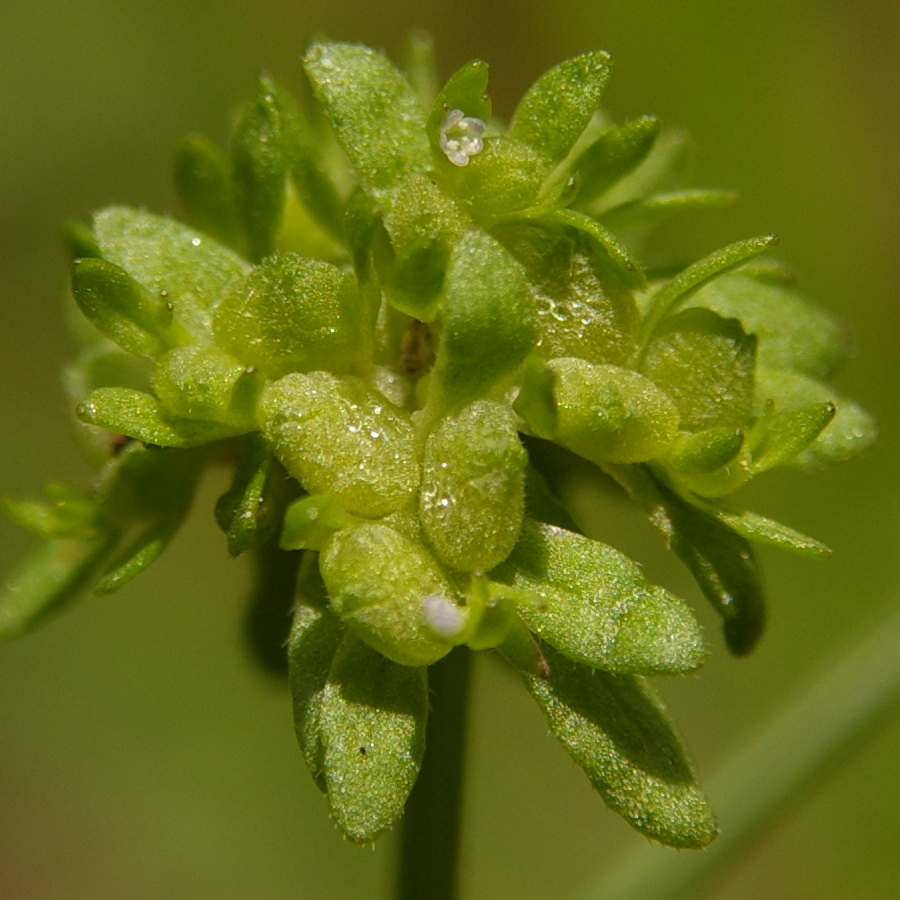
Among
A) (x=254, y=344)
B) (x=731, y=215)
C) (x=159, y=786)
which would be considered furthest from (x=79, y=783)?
(x=254, y=344)

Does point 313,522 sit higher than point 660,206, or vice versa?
point 660,206

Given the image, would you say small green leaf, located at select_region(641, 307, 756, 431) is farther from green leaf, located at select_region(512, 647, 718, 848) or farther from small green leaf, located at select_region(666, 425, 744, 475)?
green leaf, located at select_region(512, 647, 718, 848)

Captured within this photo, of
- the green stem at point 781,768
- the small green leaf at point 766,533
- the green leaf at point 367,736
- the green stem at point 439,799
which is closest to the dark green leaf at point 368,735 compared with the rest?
the green leaf at point 367,736

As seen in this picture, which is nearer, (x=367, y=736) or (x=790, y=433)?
(x=367, y=736)

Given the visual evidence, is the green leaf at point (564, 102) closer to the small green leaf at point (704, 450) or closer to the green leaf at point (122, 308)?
the small green leaf at point (704, 450)

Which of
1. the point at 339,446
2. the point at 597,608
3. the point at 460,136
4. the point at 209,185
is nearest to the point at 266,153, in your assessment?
the point at 209,185

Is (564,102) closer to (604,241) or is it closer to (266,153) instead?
(604,241)

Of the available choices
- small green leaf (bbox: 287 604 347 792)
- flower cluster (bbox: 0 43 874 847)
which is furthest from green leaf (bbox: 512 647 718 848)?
small green leaf (bbox: 287 604 347 792)
